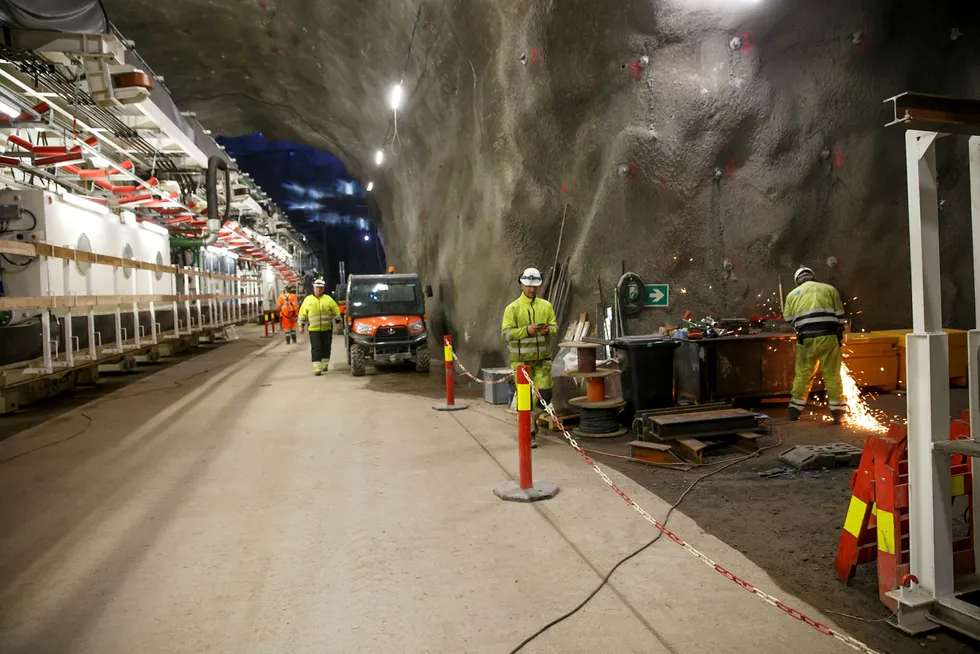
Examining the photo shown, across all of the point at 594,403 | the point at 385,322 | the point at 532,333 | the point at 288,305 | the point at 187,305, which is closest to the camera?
the point at 532,333

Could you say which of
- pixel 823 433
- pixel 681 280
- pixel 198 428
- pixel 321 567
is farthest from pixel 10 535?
pixel 681 280

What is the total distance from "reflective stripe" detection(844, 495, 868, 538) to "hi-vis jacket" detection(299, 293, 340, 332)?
1216cm

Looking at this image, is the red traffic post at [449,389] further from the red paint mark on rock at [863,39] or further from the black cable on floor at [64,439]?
the red paint mark on rock at [863,39]

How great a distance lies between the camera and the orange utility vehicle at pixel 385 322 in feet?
45.1

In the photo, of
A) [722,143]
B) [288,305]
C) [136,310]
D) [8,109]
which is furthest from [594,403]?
[288,305]

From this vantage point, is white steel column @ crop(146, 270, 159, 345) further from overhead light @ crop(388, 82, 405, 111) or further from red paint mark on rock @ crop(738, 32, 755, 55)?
red paint mark on rock @ crop(738, 32, 755, 55)

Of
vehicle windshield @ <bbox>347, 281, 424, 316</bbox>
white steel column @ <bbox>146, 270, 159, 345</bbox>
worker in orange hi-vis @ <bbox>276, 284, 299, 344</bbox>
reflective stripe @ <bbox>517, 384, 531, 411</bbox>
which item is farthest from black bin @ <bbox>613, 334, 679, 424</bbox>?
worker in orange hi-vis @ <bbox>276, 284, 299, 344</bbox>

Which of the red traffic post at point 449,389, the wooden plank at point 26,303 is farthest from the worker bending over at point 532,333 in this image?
the wooden plank at point 26,303

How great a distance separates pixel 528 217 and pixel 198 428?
23.1 feet

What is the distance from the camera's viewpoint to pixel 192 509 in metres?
5.24

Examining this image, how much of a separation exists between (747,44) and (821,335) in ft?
17.9

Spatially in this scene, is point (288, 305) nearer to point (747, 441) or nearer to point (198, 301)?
point (198, 301)

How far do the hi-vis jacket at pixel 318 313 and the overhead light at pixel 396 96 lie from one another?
7190 mm

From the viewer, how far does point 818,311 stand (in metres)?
7.86
